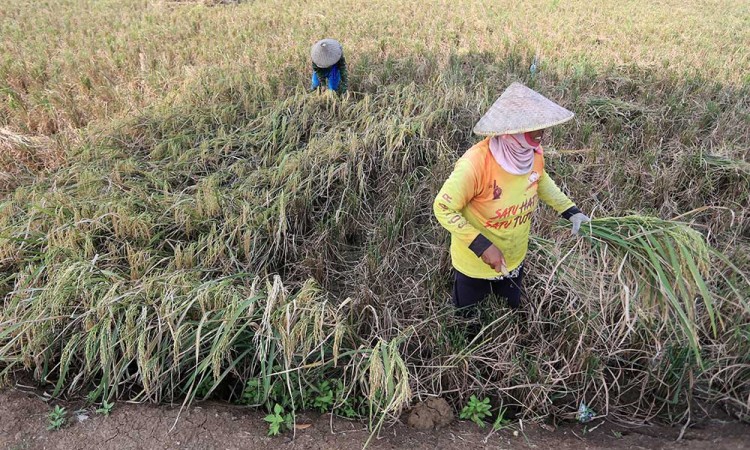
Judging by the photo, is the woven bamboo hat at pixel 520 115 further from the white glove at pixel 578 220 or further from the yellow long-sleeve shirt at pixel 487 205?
the white glove at pixel 578 220

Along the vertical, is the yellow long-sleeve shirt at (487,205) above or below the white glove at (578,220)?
above

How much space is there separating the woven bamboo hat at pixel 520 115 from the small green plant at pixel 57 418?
1.99 m

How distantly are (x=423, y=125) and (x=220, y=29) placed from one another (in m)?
4.41

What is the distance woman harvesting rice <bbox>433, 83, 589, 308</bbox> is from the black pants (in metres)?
0.09

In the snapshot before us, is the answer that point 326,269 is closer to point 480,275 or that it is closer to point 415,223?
point 415,223

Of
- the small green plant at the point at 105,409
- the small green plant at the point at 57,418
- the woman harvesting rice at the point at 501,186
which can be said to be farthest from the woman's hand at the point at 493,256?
the small green plant at the point at 57,418

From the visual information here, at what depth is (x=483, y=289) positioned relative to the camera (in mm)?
2252

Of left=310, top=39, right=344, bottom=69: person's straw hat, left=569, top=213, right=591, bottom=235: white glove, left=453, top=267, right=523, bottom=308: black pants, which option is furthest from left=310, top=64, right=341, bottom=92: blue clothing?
left=569, top=213, right=591, bottom=235: white glove

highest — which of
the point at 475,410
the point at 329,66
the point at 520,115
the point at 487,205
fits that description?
the point at 520,115

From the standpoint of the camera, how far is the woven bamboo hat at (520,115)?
68.5 inches

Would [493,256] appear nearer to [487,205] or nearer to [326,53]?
[487,205]

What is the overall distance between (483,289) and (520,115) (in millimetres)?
866

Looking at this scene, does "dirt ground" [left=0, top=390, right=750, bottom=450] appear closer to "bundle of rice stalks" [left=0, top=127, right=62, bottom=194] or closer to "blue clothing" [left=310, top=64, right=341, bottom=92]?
"bundle of rice stalks" [left=0, top=127, right=62, bottom=194]

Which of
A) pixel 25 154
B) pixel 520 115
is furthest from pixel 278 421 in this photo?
pixel 25 154
